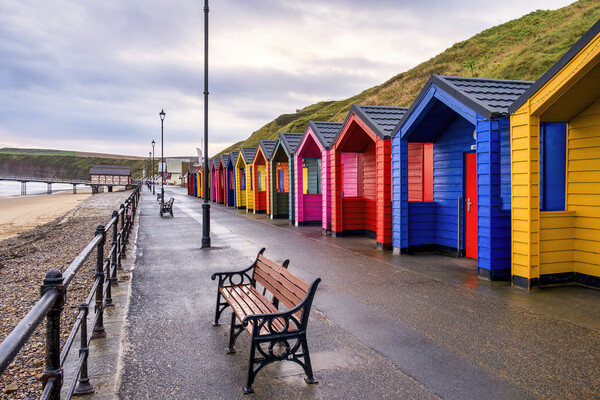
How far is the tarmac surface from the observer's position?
388 cm

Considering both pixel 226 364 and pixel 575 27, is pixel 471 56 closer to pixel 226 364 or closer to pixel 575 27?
pixel 575 27

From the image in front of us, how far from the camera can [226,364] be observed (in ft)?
14.5

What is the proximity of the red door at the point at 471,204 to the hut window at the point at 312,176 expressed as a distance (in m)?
9.33

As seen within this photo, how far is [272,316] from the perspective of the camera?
377 cm

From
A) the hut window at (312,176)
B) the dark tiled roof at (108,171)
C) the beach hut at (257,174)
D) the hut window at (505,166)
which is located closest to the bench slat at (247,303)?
the hut window at (505,166)

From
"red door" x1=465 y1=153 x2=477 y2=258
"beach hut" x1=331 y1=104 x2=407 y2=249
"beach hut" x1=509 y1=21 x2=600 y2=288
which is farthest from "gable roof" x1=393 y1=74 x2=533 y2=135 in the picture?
"beach hut" x1=331 y1=104 x2=407 y2=249

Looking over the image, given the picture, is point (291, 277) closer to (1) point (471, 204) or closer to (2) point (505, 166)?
(2) point (505, 166)

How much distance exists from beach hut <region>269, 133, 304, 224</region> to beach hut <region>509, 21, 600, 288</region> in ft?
36.7

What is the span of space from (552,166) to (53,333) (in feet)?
25.8

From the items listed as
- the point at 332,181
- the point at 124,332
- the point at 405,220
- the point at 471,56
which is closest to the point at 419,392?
the point at 124,332

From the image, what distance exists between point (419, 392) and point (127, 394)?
2.47 meters

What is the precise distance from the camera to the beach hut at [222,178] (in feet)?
105

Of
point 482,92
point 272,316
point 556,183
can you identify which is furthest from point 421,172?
point 272,316

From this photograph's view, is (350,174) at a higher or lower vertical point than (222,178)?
lower
